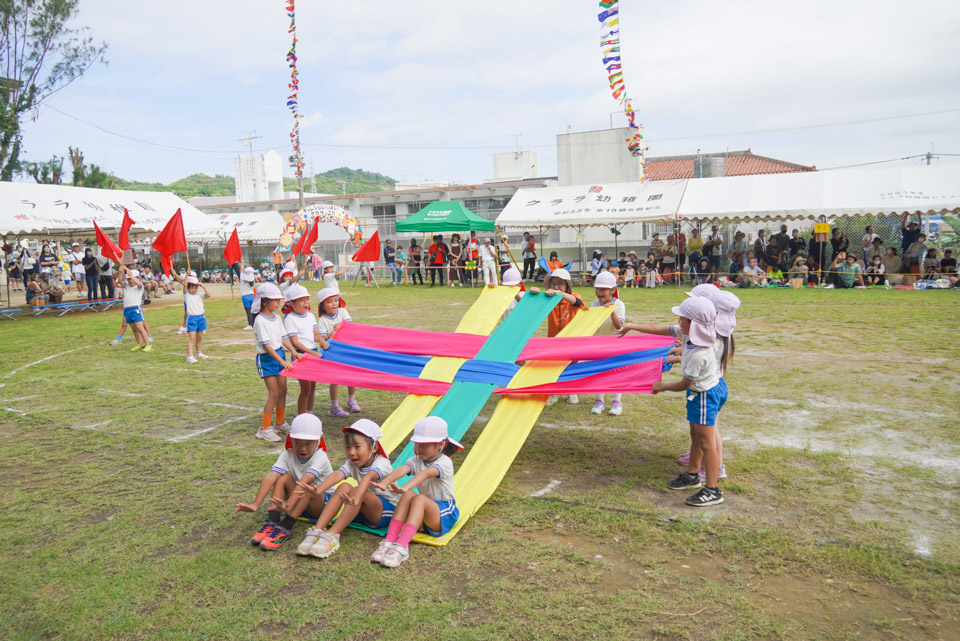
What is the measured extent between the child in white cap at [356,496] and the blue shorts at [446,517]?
0.30 metres

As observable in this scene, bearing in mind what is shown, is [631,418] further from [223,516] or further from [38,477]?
[38,477]

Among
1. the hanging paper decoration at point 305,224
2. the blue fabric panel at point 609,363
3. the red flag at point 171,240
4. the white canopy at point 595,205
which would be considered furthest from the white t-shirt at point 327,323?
the hanging paper decoration at point 305,224

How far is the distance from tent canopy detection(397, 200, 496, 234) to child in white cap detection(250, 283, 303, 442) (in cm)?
1665

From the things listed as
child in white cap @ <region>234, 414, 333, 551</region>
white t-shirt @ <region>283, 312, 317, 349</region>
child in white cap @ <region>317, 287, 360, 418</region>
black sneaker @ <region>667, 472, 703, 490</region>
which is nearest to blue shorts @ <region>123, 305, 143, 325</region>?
child in white cap @ <region>317, 287, 360, 418</region>

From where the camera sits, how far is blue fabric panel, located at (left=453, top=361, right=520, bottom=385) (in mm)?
5983

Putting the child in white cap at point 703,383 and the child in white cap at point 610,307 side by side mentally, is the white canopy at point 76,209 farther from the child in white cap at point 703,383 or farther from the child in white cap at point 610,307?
the child in white cap at point 703,383

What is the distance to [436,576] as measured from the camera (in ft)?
12.5

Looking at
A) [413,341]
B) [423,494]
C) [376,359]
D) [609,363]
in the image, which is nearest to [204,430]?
[376,359]

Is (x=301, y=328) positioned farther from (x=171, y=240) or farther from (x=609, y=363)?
(x=171, y=240)

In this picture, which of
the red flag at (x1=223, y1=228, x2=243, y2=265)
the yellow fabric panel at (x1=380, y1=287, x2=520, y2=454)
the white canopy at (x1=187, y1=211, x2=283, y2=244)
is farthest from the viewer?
the white canopy at (x1=187, y1=211, x2=283, y2=244)

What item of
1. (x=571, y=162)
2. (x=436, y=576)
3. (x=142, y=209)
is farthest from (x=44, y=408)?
(x=571, y=162)

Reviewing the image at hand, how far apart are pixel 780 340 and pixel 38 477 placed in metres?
10.00

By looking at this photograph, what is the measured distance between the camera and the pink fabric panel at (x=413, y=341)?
6656 mm

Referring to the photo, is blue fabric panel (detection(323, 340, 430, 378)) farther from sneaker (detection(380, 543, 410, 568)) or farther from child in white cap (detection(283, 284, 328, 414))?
sneaker (detection(380, 543, 410, 568))
